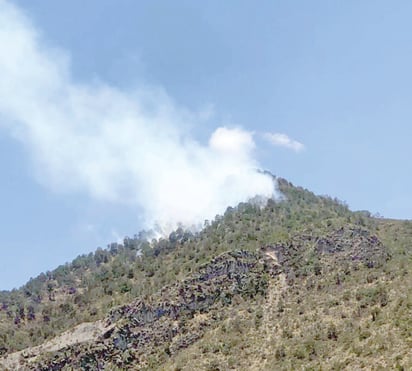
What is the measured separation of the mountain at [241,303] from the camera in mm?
70812

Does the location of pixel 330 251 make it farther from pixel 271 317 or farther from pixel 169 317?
pixel 169 317

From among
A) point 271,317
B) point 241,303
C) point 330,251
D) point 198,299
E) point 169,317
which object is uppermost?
point 330,251

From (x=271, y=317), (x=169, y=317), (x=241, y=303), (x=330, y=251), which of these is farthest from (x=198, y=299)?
(x=330, y=251)

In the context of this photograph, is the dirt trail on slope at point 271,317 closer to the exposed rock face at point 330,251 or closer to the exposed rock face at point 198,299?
the exposed rock face at point 198,299

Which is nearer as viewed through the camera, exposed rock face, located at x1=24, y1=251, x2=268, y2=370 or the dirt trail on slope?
the dirt trail on slope

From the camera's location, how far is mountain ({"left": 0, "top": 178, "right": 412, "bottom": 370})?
70812 mm

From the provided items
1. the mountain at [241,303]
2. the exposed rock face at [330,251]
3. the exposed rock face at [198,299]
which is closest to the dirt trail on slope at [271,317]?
the mountain at [241,303]

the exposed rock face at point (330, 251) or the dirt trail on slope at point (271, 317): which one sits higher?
the exposed rock face at point (330, 251)

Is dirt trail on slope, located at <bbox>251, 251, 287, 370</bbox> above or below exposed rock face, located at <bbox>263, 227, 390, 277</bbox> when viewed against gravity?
below

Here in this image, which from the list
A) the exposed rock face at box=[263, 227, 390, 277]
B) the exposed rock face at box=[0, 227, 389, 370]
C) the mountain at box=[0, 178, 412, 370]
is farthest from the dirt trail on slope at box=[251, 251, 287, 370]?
the exposed rock face at box=[263, 227, 390, 277]

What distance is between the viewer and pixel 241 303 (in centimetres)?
8906

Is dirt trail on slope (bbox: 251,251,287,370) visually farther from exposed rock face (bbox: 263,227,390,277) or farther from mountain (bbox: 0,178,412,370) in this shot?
exposed rock face (bbox: 263,227,390,277)

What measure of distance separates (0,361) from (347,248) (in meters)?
57.4

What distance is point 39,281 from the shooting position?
411ft
